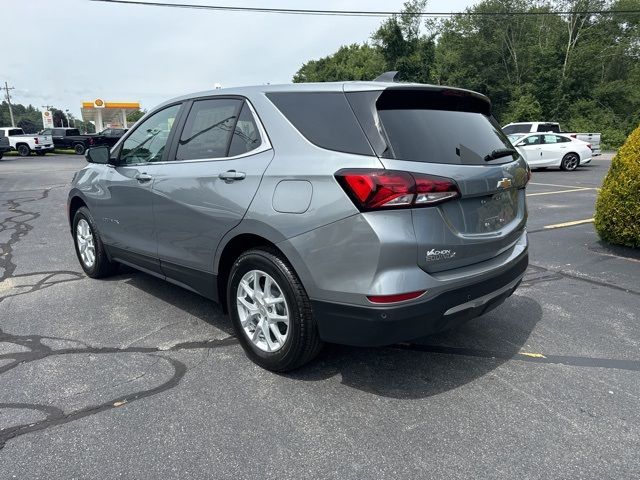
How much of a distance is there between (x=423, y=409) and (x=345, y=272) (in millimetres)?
942

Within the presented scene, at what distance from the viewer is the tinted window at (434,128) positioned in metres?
2.65

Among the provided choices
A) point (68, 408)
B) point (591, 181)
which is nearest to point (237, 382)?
point (68, 408)

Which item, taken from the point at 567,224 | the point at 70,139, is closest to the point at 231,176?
the point at 567,224

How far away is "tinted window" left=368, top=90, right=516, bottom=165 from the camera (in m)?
2.65

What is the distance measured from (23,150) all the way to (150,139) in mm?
32581

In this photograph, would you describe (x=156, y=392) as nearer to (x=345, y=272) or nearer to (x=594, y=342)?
(x=345, y=272)

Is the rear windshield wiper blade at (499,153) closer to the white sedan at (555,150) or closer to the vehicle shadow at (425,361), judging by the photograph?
the vehicle shadow at (425,361)

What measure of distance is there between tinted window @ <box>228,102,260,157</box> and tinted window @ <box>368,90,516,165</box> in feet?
2.89

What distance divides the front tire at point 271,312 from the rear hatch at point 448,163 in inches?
31.2

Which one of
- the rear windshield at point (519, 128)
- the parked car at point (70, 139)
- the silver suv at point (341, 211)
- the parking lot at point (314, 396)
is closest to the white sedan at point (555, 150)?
the rear windshield at point (519, 128)

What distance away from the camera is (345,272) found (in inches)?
101

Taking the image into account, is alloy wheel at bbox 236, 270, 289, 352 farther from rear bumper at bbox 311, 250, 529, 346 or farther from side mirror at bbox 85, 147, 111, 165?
side mirror at bbox 85, 147, 111, 165

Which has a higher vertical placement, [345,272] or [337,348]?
[345,272]

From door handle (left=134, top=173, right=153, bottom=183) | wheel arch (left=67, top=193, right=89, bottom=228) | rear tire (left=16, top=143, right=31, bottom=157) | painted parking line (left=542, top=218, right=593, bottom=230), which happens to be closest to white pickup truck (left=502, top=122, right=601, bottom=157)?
painted parking line (left=542, top=218, right=593, bottom=230)
